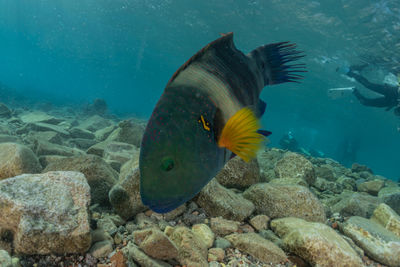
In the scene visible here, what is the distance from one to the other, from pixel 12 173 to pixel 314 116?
5652 centimetres

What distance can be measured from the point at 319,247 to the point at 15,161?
356cm

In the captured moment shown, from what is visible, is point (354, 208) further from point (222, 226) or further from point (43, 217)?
point (43, 217)

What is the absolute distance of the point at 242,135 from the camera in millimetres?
1018

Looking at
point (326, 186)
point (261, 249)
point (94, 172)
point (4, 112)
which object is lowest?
point (4, 112)

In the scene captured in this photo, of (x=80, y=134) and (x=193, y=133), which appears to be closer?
(x=193, y=133)

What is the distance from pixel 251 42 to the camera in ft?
85.4

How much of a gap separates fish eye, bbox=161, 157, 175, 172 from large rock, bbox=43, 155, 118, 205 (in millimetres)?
2177

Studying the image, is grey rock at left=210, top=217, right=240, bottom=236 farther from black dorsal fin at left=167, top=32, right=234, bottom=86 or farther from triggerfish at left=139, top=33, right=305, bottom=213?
black dorsal fin at left=167, top=32, right=234, bottom=86

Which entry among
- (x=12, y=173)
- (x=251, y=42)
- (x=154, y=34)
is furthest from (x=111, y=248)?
(x=154, y=34)

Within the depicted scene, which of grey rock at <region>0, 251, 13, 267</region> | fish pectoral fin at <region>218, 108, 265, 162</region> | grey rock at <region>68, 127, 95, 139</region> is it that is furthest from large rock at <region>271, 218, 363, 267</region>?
grey rock at <region>68, 127, 95, 139</region>

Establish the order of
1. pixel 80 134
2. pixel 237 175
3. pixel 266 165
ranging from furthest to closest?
pixel 80 134 → pixel 266 165 → pixel 237 175

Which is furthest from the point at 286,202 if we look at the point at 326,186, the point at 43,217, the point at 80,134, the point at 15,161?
the point at 80,134

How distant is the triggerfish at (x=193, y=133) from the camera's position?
3.09 feet

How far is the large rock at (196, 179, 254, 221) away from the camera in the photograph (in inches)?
107
